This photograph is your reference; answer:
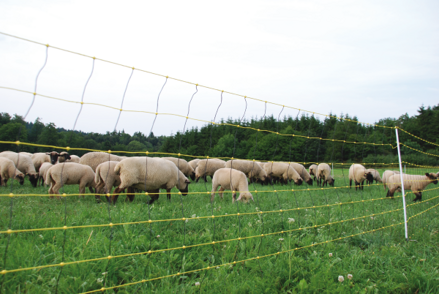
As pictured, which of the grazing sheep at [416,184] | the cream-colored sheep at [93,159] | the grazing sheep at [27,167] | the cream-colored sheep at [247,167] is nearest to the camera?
Result: the grazing sheep at [416,184]

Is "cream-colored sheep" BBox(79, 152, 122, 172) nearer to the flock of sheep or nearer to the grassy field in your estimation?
the flock of sheep

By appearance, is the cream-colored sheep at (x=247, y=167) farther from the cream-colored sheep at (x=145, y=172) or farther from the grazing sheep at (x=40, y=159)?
the grazing sheep at (x=40, y=159)

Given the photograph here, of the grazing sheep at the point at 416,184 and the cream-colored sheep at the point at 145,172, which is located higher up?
the cream-colored sheep at the point at 145,172

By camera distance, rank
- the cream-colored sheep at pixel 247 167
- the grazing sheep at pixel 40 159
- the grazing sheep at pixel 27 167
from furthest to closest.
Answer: the cream-colored sheep at pixel 247 167, the grazing sheep at pixel 40 159, the grazing sheep at pixel 27 167

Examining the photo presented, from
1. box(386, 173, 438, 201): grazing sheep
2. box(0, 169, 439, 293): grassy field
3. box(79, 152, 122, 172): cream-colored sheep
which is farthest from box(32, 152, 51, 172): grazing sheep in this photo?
box(386, 173, 438, 201): grazing sheep

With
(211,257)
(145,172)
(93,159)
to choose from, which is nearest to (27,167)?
(93,159)

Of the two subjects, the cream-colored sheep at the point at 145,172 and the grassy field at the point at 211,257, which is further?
the cream-colored sheep at the point at 145,172

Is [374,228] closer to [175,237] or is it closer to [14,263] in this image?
[175,237]

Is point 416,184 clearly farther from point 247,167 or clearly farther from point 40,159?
point 40,159

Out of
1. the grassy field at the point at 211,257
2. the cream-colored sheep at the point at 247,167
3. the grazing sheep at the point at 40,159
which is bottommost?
the grassy field at the point at 211,257

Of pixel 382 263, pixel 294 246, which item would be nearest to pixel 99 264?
pixel 294 246

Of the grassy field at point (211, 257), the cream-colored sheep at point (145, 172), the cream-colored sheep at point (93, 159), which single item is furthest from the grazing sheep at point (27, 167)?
the grassy field at point (211, 257)

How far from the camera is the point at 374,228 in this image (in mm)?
4680

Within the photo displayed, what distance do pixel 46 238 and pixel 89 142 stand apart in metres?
1.44
